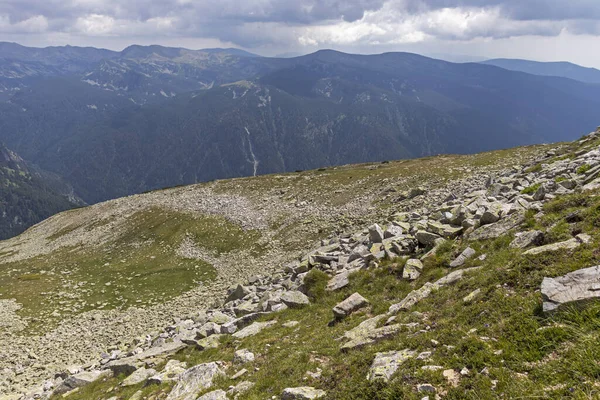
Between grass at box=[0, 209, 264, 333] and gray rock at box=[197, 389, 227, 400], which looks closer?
gray rock at box=[197, 389, 227, 400]

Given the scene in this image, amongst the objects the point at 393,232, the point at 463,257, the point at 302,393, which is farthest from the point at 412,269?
the point at 302,393

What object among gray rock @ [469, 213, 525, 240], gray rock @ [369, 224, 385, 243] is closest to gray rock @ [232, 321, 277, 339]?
gray rock @ [369, 224, 385, 243]

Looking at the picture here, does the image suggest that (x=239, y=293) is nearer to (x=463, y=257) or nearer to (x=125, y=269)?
(x=463, y=257)

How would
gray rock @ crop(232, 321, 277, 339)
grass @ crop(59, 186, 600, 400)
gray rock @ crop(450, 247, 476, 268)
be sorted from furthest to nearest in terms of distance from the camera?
1. gray rock @ crop(232, 321, 277, 339)
2. gray rock @ crop(450, 247, 476, 268)
3. grass @ crop(59, 186, 600, 400)

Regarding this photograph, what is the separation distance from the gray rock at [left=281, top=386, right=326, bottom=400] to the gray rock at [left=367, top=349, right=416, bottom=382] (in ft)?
5.29

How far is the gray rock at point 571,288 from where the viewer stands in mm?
8555

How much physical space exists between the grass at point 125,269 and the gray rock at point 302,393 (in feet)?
111

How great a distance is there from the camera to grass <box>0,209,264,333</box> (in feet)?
135

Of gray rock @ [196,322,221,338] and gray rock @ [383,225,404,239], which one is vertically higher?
gray rock @ [383,225,404,239]

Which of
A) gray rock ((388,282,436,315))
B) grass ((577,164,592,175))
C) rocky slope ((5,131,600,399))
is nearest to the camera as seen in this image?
rocky slope ((5,131,600,399))

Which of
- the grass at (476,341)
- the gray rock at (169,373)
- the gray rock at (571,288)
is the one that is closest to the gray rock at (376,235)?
the grass at (476,341)

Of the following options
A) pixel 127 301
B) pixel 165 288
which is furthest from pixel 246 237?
pixel 127 301

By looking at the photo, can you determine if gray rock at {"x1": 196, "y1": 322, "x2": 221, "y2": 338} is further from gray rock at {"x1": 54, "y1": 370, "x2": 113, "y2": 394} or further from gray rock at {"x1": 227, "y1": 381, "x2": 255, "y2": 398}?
gray rock at {"x1": 227, "y1": 381, "x2": 255, "y2": 398}

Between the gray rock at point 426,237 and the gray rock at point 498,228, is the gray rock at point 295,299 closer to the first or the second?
the gray rock at point 426,237
